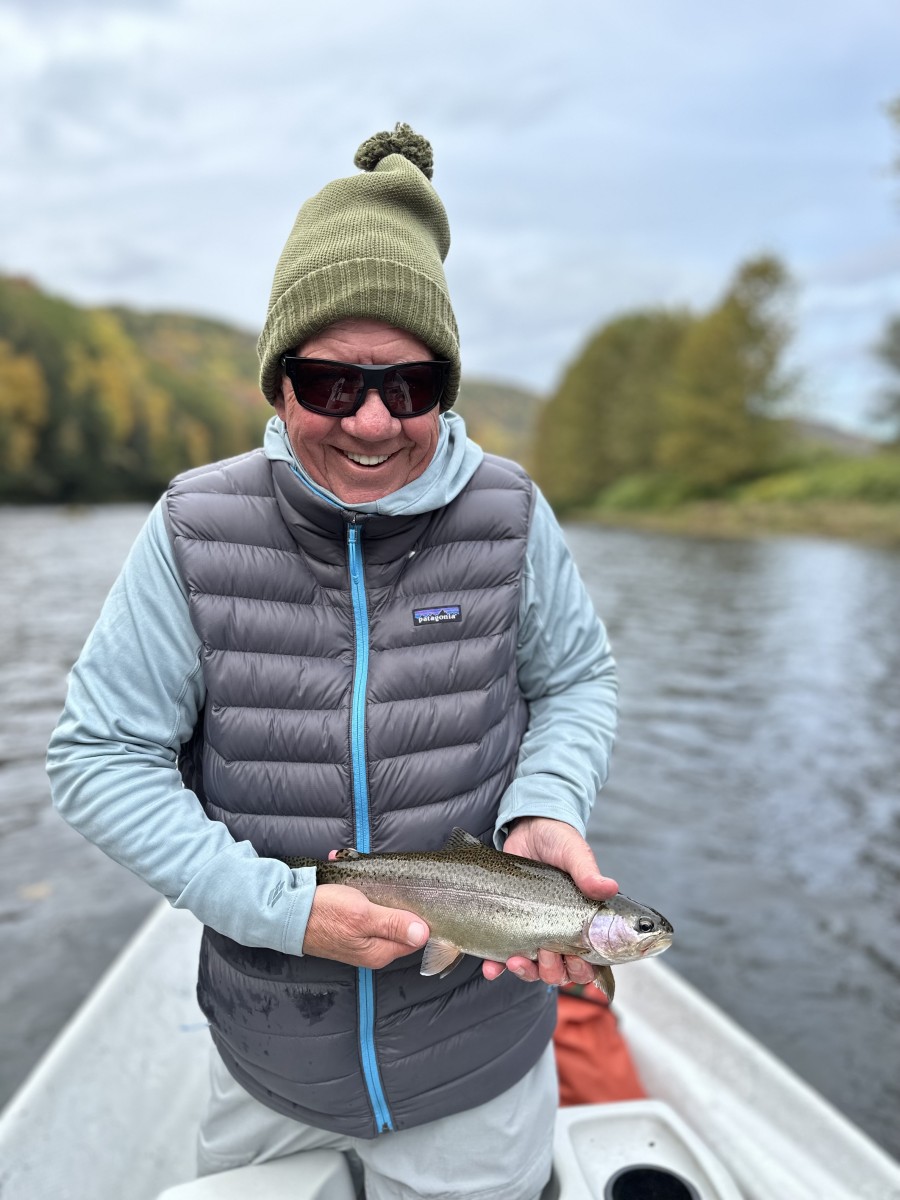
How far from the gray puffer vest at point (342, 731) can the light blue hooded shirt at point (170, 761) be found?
0.21 ft

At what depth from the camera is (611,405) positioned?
67688 mm

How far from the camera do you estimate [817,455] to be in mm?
52344

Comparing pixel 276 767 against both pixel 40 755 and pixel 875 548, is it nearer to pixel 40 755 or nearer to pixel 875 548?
pixel 40 755

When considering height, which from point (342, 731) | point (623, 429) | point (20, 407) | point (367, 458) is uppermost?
point (20, 407)

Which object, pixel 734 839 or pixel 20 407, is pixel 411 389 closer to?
pixel 734 839

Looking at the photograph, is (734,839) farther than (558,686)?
Yes

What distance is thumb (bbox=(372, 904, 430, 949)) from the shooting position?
6.63 feet

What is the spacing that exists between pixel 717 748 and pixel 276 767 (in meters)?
9.73

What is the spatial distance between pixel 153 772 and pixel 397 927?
679 mm

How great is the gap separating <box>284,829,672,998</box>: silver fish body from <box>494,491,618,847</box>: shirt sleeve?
197 mm

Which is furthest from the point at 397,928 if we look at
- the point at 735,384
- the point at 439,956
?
the point at 735,384

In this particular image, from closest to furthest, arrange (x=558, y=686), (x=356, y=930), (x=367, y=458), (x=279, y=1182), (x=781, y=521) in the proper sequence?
(x=356, y=930) → (x=367, y=458) → (x=279, y=1182) → (x=558, y=686) → (x=781, y=521)

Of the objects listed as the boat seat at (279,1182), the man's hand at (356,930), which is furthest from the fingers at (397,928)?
the boat seat at (279,1182)

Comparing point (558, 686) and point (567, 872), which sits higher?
point (558, 686)
